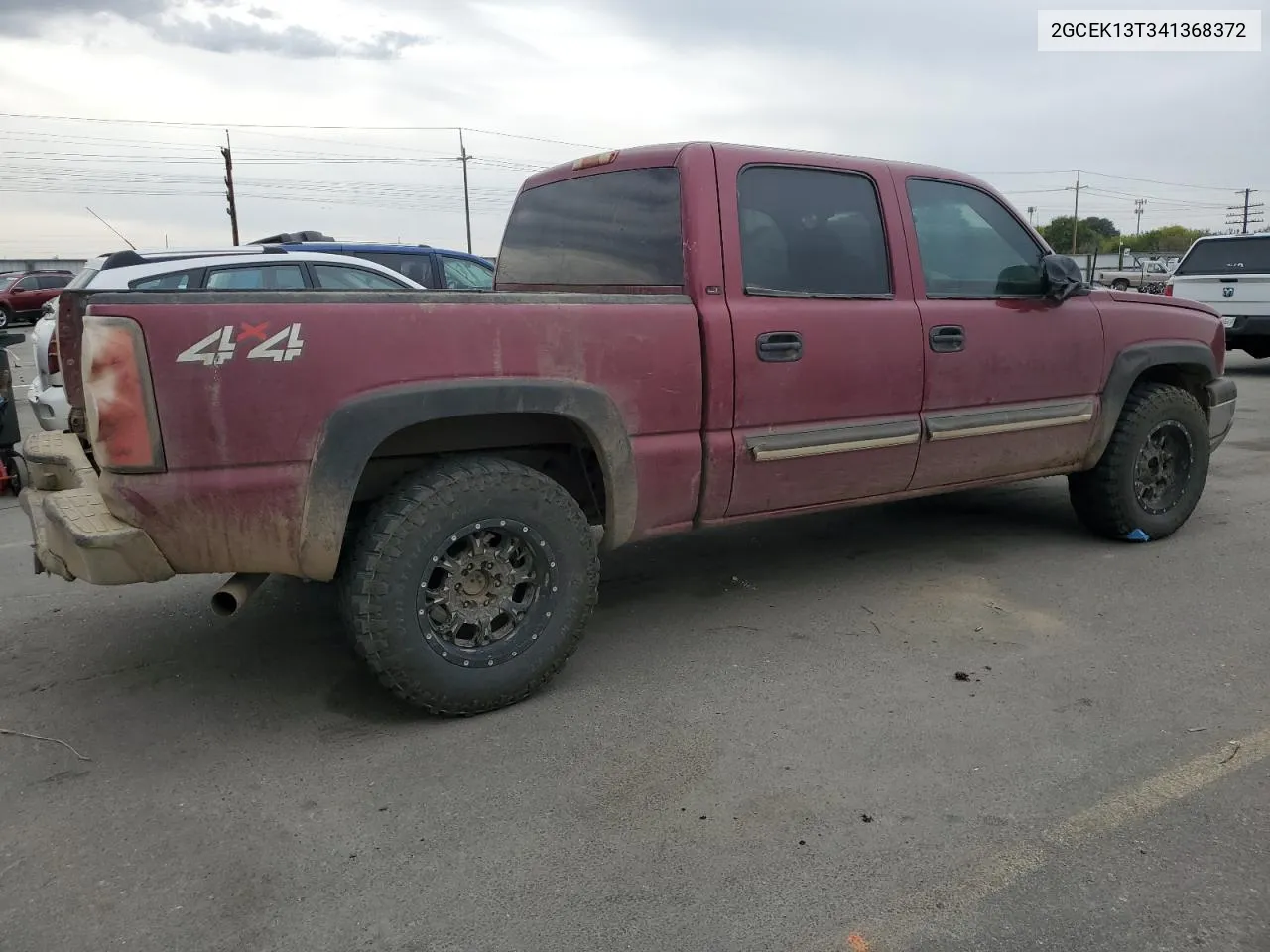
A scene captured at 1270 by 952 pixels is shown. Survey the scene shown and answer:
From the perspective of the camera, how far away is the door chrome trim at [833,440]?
3.71 m

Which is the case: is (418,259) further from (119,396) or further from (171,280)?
(119,396)

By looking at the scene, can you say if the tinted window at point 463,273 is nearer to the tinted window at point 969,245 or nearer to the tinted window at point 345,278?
the tinted window at point 345,278

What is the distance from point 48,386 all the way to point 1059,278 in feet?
20.7

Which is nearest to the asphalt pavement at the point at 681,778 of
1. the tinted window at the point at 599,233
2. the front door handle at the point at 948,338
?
the front door handle at the point at 948,338

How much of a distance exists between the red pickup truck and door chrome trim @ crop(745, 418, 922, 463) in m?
0.01

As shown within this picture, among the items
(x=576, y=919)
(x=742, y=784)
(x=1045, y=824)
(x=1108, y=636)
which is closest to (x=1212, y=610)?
(x=1108, y=636)

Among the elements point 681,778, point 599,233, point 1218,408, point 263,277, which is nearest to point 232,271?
point 263,277

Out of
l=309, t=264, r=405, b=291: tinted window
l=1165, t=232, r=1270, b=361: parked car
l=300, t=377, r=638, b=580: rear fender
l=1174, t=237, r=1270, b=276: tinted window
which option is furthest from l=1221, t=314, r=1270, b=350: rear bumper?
l=300, t=377, r=638, b=580: rear fender

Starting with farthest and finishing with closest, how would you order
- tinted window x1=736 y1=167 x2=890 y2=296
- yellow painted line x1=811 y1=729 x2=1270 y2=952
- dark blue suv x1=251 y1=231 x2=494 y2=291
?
dark blue suv x1=251 y1=231 x2=494 y2=291
tinted window x1=736 y1=167 x2=890 y2=296
yellow painted line x1=811 y1=729 x2=1270 y2=952

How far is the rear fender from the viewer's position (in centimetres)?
288

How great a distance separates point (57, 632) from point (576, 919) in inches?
116

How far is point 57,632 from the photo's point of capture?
4.06m

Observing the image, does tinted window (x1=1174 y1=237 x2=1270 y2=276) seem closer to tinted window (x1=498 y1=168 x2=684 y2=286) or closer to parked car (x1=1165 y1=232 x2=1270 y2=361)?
parked car (x1=1165 y1=232 x2=1270 y2=361)

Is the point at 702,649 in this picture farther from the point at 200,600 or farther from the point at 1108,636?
the point at 200,600
